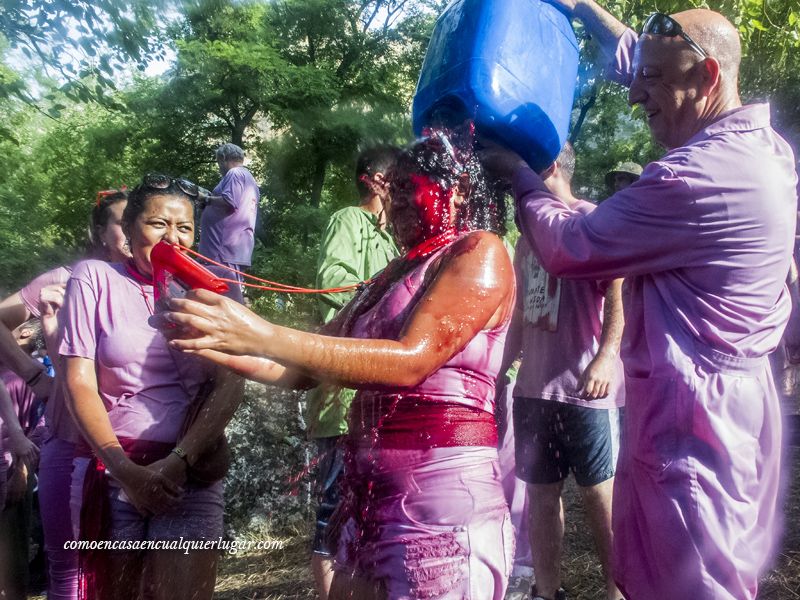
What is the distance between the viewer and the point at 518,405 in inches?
148

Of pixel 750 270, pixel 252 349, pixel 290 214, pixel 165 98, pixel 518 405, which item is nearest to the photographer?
pixel 252 349

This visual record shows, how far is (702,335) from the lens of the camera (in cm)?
192

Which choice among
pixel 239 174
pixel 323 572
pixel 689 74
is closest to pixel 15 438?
pixel 323 572

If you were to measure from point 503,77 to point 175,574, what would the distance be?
199 cm

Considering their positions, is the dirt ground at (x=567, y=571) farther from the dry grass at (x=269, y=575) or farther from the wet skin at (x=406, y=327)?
the wet skin at (x=406, y=327)

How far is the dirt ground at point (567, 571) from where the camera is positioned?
404 cm

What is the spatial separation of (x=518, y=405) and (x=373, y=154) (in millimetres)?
1464

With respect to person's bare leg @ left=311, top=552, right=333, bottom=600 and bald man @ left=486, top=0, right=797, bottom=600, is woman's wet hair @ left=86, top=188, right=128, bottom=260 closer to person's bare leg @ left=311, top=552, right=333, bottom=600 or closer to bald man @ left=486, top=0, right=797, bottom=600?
person's bare leg @ left=311, top=552, right=333, bottom=600

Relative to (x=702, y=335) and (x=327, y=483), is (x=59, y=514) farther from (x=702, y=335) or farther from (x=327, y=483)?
(x=702, y=335)

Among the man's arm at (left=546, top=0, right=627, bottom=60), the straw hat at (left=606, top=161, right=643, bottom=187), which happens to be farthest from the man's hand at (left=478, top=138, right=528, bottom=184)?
the straw hat at (left=606, top=161, right=643, bottom=187)

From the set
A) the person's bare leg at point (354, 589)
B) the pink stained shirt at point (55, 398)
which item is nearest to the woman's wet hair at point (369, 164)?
the pink stained shirt at point (55, 398)

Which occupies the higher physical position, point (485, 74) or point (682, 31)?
point (682, 31)

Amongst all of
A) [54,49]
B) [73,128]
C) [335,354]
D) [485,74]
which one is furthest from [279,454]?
[73,128]

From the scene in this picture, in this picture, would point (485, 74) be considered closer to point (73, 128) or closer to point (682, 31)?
point (682, 31)
